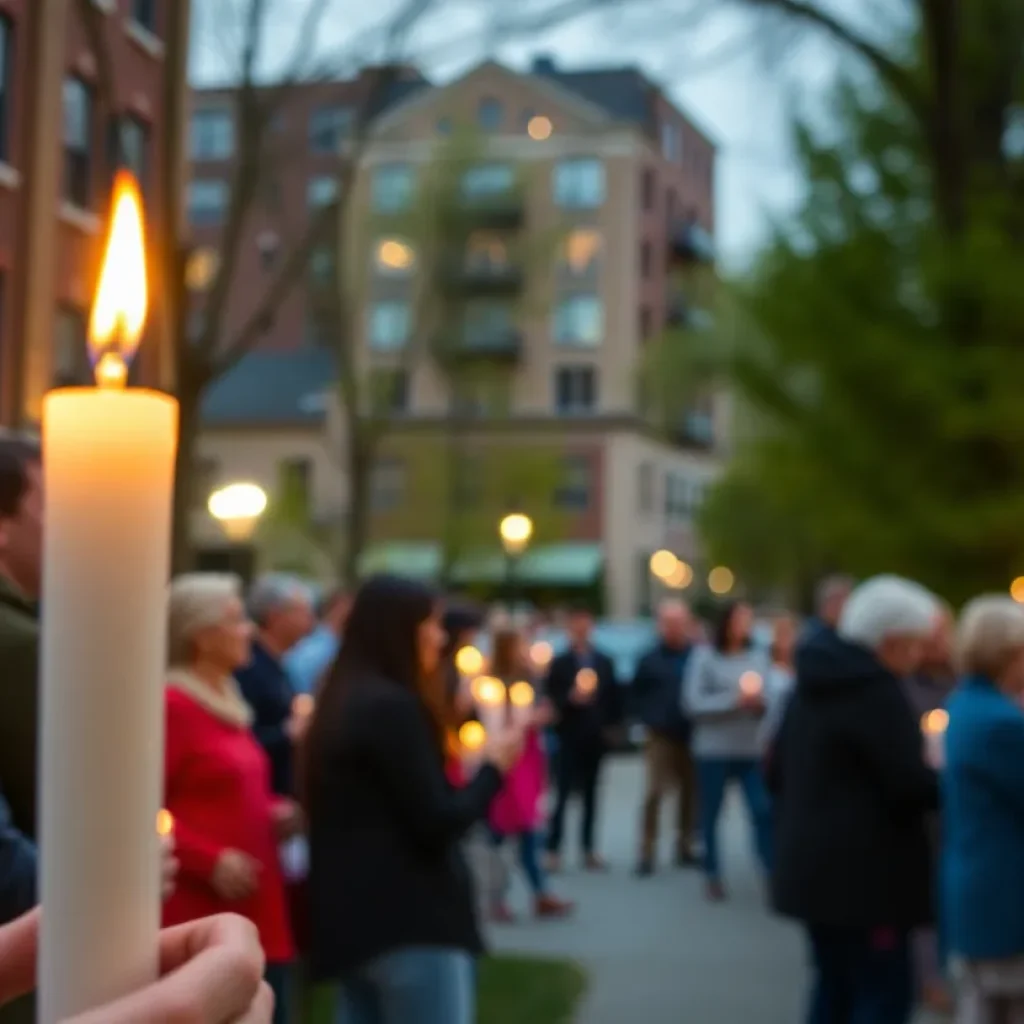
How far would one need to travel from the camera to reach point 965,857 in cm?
520

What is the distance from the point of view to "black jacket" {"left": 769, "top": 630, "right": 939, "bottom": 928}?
5.29 meters

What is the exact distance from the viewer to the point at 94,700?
677 millimetres

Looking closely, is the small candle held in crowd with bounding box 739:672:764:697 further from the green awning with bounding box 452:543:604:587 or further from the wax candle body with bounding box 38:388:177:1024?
the green awning with bounding box 452:543:604:587

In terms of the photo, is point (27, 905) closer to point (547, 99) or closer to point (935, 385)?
point (935, 385)

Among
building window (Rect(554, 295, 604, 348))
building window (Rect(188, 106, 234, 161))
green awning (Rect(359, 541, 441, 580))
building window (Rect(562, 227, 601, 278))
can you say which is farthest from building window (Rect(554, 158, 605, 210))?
building window (Rect(188, 106, 234, 161))

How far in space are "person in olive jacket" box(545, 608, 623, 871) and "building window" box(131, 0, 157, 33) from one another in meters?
5.77

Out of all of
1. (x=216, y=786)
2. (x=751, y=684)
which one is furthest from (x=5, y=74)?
(x=216, y=786)

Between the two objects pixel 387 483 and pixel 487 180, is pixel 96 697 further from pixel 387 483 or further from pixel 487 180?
pixel 387 483

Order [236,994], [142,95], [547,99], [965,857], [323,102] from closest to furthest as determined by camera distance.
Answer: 1. [236,994]
2. [965,857]
3. [142,95]
4. [323,102]
5. [547,99]

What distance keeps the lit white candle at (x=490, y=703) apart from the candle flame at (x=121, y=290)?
14.3 ft

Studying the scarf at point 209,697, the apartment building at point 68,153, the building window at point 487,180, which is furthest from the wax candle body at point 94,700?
the building window at point 487,180

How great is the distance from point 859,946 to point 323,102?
11247 millimetres

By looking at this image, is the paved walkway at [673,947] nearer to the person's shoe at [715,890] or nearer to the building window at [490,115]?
the person's shoe at [715,890]

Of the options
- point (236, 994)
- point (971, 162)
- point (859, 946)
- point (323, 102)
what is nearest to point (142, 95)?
point (323, 102)
